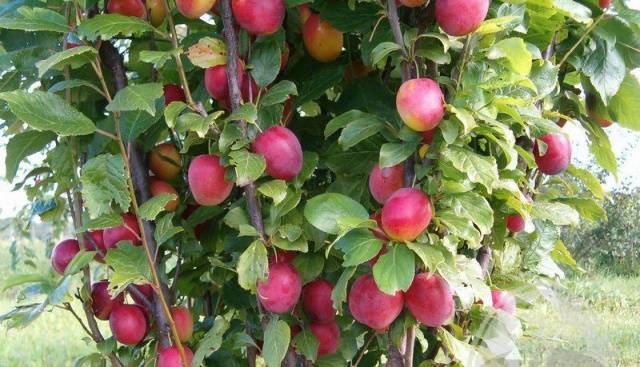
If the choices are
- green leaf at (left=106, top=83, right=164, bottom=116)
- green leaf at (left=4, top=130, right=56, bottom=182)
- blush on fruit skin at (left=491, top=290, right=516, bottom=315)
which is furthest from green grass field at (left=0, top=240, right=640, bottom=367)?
green leaf at (left=106, top=83, right=164, bottom=116)

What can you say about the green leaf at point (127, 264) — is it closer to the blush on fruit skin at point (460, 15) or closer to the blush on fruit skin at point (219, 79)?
the blush on fruit skin at point (219, 79)

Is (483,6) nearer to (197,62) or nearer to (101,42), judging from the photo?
(197,62)

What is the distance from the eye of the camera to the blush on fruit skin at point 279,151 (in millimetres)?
946

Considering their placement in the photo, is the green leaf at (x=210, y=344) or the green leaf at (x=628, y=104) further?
the green leaf at (x=628, y=104)

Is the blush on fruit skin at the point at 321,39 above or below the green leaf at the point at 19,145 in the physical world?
above

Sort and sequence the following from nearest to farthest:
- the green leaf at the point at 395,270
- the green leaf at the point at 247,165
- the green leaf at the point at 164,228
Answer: the green leaf at the point at 395,270 → the green leaf at the point at 247,165 → the green leaf at the point at 164,228

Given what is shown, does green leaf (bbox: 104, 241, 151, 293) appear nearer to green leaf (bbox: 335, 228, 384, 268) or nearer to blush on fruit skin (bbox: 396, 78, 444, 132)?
green leaf (bbox: 335, 228, 384, 268)

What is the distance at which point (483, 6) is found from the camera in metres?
0.84

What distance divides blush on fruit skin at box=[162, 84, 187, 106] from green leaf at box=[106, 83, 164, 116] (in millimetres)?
140

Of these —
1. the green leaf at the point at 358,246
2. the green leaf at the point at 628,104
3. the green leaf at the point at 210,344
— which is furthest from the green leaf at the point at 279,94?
the green leaf at the point at 628,104

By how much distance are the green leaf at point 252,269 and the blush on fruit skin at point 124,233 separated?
21 centimetres

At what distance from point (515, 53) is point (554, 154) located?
0.86ft

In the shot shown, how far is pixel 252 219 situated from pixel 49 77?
1.47 feet

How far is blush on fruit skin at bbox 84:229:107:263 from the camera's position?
1.15 metres
